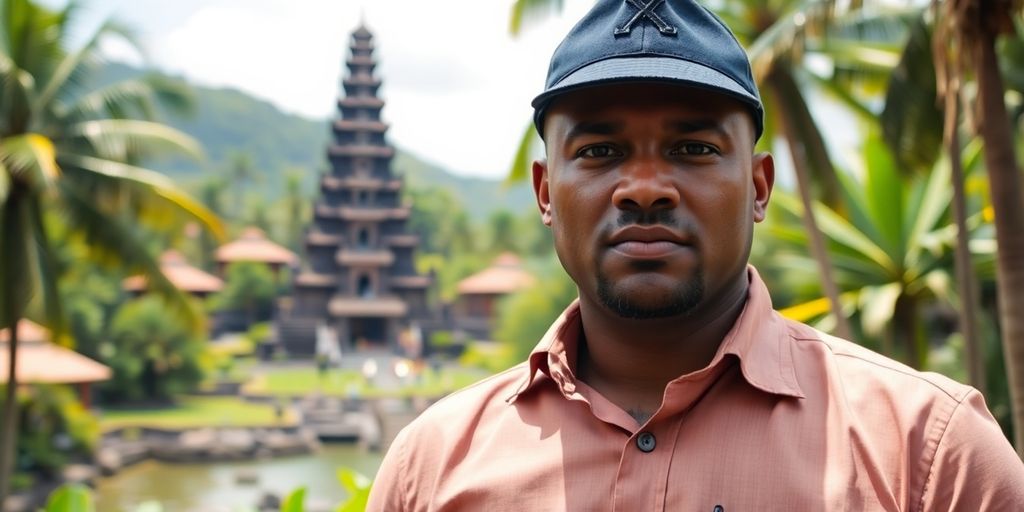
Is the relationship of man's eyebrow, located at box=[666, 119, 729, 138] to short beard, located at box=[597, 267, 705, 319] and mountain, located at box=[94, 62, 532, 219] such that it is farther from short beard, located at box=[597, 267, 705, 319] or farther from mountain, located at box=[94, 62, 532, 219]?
mountain, located at box=[94, 62, 532, 219]

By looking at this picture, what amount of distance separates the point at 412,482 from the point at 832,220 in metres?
13.1

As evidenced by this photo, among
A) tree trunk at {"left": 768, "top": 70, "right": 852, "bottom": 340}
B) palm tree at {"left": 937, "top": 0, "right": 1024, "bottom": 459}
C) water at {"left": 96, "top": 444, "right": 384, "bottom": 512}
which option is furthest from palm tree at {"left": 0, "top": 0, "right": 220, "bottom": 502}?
palm tree at {"left": 937, "top": 0, "right": 1024, "bottom": 459}

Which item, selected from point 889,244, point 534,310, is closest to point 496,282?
point 534,310

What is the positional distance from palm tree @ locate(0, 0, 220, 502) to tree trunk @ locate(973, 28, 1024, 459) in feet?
Answer: 28.5

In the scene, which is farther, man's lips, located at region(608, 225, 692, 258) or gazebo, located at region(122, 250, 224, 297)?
gazebo, located at region(122, 250, 224, 297)

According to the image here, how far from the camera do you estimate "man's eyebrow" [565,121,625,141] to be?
1.43 metres

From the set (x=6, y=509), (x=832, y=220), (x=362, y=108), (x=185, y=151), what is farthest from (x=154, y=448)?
(x=362, y=108)

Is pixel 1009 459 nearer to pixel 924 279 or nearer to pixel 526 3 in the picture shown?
pixel 526 3

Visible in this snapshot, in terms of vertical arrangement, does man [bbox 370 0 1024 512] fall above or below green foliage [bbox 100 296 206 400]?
above

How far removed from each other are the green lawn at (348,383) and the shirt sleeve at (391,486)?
2555 centimetres

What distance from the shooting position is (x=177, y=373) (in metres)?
26.6

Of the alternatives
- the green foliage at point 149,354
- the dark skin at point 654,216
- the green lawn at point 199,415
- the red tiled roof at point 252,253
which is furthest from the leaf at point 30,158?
the red tiled roof at point 252,253

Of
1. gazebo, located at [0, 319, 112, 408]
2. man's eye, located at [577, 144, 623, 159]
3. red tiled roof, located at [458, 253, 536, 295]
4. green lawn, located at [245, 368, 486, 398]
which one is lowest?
green lawn, located at [245, 368, 486, 398]

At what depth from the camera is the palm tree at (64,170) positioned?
11.8m
